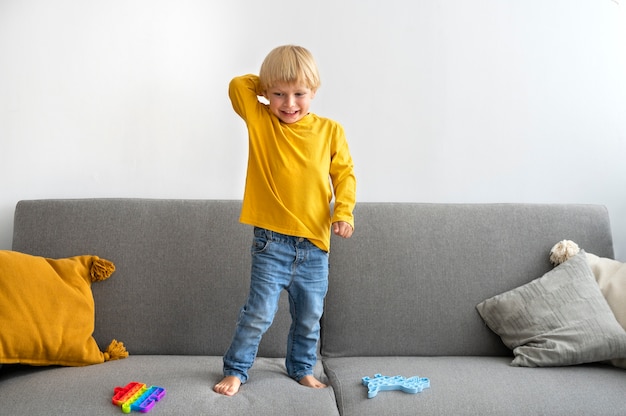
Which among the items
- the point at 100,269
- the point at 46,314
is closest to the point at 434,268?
the point at 100,269

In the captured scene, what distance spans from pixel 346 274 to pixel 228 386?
2.11ft

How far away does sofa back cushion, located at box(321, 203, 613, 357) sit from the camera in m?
2.30

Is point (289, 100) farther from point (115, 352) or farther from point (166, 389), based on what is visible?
point (115, 352)

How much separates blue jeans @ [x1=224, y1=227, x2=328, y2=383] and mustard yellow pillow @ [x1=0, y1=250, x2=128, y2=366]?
47cm

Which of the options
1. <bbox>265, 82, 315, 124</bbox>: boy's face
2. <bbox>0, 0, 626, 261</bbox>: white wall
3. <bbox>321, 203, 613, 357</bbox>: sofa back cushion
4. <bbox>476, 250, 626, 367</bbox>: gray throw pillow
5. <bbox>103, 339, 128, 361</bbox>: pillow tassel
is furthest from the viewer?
<bbox>0, 0, 626, 261</bbox>: white wall

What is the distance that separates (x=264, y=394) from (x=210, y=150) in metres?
1.12

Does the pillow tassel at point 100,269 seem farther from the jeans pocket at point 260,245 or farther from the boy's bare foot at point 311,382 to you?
the boy's bare foot at point 311,382

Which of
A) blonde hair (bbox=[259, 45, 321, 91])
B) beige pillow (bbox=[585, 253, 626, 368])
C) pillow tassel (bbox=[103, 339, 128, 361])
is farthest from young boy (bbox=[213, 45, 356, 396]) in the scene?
beige pillow (bbox=[585, 253, 626, 368])

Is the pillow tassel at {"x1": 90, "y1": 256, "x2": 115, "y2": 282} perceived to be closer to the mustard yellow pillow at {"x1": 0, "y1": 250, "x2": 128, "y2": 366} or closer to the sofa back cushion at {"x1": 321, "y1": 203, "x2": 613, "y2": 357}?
the mustard yellow pillow at {"x1": 0, "y1": 250, "x2": 128, "y2": 366}

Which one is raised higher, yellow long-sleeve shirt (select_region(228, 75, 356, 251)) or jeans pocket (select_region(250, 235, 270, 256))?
yellow long-sleeve shirt (select_region(228, 75, 356, 251))

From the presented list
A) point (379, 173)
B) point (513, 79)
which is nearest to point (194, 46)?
point (379, 173)

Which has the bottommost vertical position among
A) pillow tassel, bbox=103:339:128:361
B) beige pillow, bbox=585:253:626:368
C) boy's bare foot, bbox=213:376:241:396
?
pillow tassel, bbox=103:339:128:361

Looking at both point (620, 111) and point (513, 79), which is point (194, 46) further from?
point (620, 111)

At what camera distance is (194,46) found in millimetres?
2639
